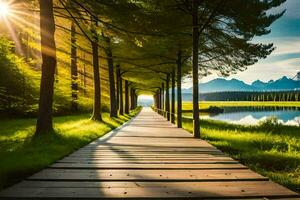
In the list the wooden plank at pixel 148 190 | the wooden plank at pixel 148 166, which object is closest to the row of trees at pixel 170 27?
the wooden plank at pixel 148 166

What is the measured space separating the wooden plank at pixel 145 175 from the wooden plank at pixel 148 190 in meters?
0.35

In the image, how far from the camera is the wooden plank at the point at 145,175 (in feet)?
20.1

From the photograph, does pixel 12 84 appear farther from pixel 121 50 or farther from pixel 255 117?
pixel 255 117

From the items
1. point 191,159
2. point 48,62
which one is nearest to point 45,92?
point 48,62

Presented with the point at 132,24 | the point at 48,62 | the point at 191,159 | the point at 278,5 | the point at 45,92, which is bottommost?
the point at 191,159

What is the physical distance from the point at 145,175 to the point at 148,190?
1.11m

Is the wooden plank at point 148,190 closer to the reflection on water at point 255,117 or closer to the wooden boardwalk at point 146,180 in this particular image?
the wooden boardwalk at point 146,180

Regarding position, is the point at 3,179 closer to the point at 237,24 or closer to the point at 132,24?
the point at 132,24

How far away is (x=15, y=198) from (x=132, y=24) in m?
10.1

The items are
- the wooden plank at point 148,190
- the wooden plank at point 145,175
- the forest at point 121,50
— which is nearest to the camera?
the wooden plank at point 148,190

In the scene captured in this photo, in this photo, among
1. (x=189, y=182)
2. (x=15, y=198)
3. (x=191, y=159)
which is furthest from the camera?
(x=191, y=159)

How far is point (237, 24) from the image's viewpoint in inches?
620

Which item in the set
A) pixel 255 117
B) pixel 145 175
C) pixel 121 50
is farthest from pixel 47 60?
pixel 255 117

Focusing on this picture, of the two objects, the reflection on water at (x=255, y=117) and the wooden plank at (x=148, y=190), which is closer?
the wooden plank at (x=148, y=190)
